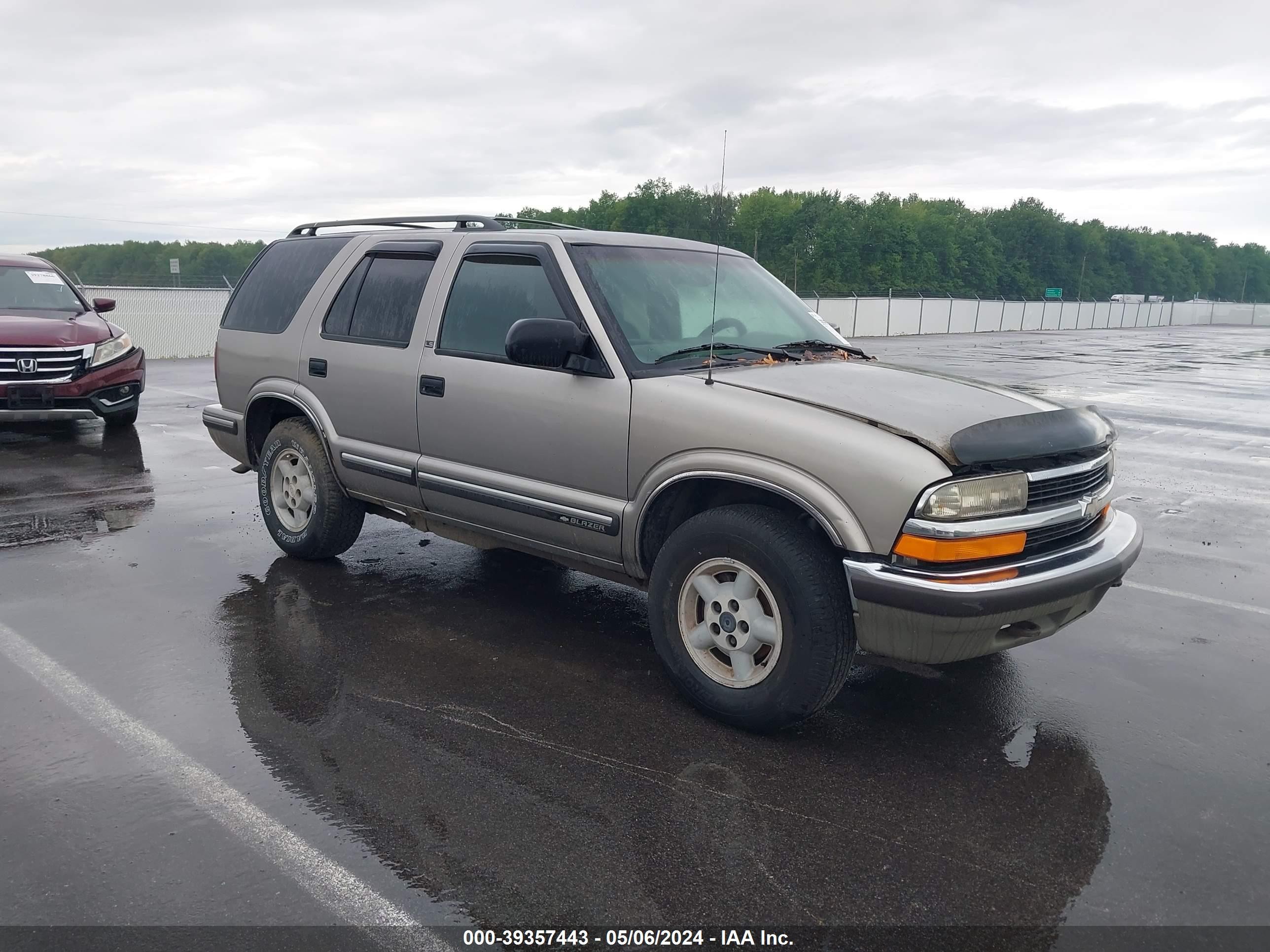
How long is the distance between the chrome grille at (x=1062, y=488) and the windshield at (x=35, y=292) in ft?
34.6

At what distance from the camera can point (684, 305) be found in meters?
4.77

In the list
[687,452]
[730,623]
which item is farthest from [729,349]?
[730,623]

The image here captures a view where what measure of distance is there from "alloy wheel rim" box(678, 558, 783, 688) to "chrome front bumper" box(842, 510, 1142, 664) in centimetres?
35

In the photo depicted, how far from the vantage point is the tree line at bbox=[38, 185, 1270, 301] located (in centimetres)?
4650

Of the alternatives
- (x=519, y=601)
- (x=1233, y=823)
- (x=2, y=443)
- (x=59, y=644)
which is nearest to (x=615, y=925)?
(x=1233, y=823)

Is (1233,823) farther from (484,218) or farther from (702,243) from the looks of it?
(484,218)

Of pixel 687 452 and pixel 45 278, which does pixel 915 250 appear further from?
pixel 687 452

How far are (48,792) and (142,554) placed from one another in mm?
3111

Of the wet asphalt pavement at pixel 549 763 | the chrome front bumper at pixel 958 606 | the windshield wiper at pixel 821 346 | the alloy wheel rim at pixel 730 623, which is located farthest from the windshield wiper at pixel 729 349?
the wet asphalt pavement at pixel 549 763

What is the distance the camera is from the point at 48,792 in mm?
3330

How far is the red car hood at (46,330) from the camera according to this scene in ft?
32.0

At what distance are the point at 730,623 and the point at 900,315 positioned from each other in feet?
139

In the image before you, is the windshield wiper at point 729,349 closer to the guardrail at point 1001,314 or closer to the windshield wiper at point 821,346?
the windshield wiper at point 821,346

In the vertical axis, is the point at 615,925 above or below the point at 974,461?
below
